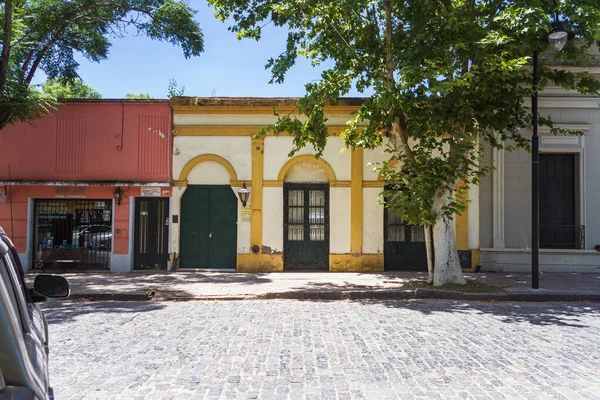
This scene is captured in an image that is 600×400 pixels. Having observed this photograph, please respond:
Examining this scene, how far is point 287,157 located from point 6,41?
24.9 feet

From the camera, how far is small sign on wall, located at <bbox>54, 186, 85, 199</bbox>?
44.9ft

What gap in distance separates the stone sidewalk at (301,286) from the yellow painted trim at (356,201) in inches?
40.5

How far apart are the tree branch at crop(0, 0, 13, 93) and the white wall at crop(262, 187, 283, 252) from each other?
717 centimetres

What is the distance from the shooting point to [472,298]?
970cm

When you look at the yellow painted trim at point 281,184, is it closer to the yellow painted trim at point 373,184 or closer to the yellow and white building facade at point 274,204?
the yellow and white building facade at point 274,204

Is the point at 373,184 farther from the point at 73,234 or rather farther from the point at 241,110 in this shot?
the point at 73,234

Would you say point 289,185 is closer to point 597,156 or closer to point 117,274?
point 117,274

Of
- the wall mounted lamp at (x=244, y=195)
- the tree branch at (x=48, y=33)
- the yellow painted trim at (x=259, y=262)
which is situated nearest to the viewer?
the tree branch at (x=48, y=33)

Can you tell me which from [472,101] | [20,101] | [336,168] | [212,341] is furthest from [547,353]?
[20,101]

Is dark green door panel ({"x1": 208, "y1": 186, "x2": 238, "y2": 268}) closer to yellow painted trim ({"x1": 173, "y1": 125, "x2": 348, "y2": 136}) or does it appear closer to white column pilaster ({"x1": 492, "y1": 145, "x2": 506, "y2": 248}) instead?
yellow painted trim ({"x1": 173, "y1": 125, "x2": 348, "y2": 136})

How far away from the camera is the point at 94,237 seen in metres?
13.9

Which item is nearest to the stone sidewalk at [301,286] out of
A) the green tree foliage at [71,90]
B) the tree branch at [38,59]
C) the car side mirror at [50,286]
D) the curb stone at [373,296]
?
the curb stone at [373,296]

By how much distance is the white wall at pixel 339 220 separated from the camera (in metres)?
13.6

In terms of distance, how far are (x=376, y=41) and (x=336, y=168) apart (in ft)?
13.2
